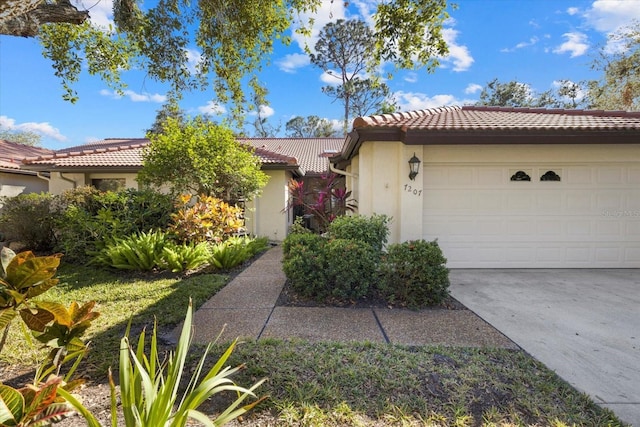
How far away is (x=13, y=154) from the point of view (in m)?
14.7

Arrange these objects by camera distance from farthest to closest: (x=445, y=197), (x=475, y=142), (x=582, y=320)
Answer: (x=445, y=197), (x=475, y=142), (x=582, y=320)

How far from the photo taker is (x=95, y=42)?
259 inches

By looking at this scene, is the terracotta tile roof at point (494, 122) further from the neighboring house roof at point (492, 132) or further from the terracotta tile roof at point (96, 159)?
the terracotta tile roof at point (96, 159)

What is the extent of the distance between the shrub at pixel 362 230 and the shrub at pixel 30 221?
8192mm

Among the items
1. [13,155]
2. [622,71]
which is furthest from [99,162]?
[622,71]

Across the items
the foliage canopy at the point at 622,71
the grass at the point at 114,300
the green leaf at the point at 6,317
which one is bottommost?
the grass at the point at 114,300

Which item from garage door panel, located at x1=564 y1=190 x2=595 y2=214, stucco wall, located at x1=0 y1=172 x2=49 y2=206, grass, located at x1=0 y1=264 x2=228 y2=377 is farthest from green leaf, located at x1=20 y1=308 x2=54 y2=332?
stucco wall, located at x1=0 y1=172 x2=49 y2=206

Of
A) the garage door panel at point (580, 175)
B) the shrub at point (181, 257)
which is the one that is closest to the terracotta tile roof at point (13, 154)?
the shrub at point (181, 257)

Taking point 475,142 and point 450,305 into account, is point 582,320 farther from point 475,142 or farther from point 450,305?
point 475,142

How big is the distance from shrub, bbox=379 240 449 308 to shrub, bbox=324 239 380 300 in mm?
235

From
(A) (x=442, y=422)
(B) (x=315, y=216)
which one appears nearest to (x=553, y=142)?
(B) (x=315, y=216)

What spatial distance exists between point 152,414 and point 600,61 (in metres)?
21.4

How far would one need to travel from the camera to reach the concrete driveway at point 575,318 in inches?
119

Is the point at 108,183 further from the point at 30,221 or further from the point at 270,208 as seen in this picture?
the point at 270,208
